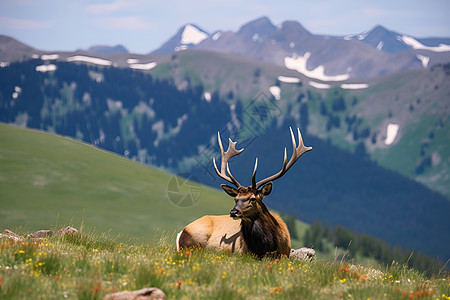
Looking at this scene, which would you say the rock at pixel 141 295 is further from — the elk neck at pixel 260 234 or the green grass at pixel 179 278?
the elk neck at pixel 260 234

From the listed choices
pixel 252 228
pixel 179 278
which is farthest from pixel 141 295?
pixel 252 228

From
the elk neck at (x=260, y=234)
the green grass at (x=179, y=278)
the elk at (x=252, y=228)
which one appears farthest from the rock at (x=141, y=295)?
the elk neck at (x=260, y=234)

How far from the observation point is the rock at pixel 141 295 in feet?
29.3

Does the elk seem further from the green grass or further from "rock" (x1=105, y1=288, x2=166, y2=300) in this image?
"rock" (x1=105, y1=288, x2=166, y2=300)

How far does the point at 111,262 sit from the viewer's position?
35.7 ft

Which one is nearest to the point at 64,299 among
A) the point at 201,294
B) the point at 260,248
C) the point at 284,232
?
the point at 201,294

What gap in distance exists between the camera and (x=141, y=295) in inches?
361

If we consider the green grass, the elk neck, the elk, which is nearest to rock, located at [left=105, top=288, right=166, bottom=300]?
the green grass

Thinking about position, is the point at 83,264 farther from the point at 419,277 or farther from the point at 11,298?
the point at 419,277

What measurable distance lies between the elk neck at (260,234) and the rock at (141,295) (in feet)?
21.7

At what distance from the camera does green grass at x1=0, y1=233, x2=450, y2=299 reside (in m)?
9.38

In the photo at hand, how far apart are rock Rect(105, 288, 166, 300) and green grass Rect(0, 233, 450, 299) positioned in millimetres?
259

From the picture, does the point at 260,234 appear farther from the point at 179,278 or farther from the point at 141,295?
the point at 141,295

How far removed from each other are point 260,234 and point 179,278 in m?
5.54
